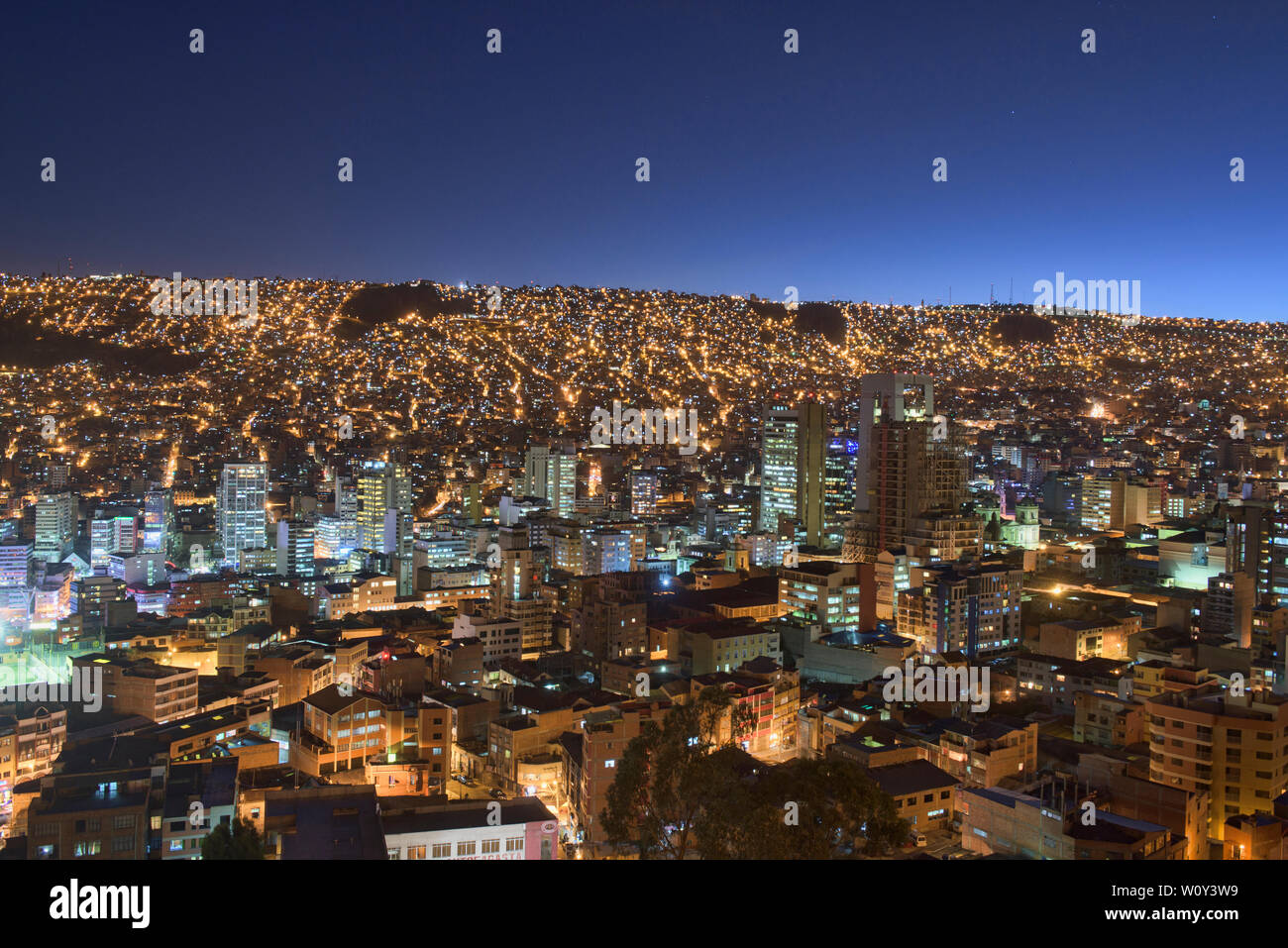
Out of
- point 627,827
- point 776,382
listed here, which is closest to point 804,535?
point 627,827

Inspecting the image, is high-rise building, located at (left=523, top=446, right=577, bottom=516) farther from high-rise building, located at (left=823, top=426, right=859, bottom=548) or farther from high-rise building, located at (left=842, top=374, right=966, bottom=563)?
high-rise building, located at (left=842, top=374, right=966, bottom=563)

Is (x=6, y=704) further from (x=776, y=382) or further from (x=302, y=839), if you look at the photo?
(x=776, y=382)

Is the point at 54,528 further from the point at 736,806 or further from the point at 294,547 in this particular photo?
the point at 736,806

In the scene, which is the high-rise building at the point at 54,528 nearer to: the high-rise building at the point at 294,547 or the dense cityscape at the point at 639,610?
the dense cityscape at the point at 639,610

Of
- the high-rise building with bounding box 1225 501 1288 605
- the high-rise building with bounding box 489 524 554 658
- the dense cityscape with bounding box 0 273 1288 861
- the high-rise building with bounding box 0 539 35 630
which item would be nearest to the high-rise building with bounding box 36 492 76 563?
the dense cityscape with bounding box 0 273 1288 861

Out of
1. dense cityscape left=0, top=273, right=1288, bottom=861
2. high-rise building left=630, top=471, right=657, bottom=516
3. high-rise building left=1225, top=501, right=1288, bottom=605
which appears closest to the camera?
dense cityscape left=0, top=273, right=1288, bottom=861

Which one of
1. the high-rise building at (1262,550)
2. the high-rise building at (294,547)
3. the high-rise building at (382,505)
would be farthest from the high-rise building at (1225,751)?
the high-rise building at (294,547)
